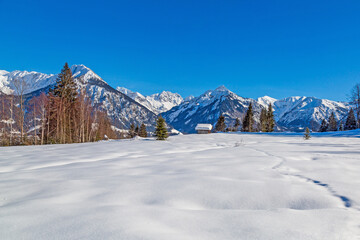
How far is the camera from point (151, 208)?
6.07 feet

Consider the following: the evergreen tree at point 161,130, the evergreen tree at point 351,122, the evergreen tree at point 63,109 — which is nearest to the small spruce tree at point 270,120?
the evergreen tree at point 351,122

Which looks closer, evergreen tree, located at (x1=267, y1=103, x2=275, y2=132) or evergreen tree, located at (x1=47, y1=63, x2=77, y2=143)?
evergreen tree, located at (x1=47, y1=63, x2=77, y2=143)

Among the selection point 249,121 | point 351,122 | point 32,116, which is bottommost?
point 351,122

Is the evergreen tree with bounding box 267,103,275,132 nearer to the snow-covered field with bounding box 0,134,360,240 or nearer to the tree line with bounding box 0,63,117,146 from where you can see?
the tree line with bounding box 0,63,117,146

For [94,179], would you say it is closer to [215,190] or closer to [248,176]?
[215,190]

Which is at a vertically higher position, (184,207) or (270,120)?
(270,120)

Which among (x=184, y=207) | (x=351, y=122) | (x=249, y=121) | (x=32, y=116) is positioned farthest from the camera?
(x=249, y=121)

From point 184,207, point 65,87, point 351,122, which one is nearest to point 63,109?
point 65,87

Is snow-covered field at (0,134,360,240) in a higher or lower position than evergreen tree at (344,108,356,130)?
lower

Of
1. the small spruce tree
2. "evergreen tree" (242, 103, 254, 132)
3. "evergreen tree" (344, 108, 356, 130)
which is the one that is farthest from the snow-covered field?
"evergreen tree" (344, 108, 356, 130)

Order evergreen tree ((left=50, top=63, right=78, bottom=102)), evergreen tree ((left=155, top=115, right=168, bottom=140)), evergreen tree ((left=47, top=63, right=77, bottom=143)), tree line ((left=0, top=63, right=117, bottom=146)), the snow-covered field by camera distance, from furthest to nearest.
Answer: evergreen tree ((left=50, top=63, right=78, bottom=102)), evergreen tree ((left=155, top=115, right=168, bottom=140)), evergreen tree ((left=47, top=63, right=77, bottom=143)), tree line ((left=0, top=63, right=117, bottom=146)), the snow-covered field

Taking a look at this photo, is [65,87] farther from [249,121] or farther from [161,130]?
[249,121]

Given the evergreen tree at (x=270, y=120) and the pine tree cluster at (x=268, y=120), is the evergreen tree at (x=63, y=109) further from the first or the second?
the evergreen tree at (x=270, y=120)

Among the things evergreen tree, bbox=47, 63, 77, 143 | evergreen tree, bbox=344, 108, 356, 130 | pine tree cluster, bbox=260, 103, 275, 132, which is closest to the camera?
evergreen tree, bbox=47, 63, 77, 143
